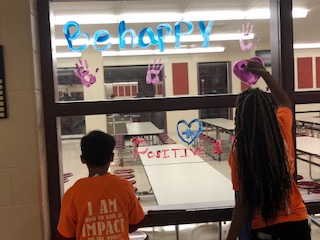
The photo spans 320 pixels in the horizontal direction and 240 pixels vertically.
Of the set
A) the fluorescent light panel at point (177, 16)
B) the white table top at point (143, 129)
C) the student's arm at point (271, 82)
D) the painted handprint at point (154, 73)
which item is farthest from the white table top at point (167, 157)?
the fluorescent light panel at point (177, 16)

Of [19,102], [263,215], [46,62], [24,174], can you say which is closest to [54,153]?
[24,174]

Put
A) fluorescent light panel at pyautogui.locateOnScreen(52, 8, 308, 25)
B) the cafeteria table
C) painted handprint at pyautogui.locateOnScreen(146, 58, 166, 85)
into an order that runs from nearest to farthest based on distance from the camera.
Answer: painted handprint at pyautogui.locateOnScreen(146, 58, 166, 85) < the cafeteria table < fluorescent light panel at pyautogui.locateOnScreen(52, 8, 308, 25)

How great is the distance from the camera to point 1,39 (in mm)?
1709

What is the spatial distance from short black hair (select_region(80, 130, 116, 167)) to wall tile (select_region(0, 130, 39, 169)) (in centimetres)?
44

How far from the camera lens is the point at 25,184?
5.75 feet

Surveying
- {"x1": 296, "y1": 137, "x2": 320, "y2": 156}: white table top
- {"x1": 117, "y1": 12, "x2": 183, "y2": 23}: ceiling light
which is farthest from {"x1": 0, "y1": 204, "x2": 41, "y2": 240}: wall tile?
{"x1": 117, "y1": 12, "x2": 183, "y2": 23}: ceiling light

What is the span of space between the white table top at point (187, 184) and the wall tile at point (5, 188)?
1028 mm

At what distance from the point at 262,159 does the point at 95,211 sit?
662mm

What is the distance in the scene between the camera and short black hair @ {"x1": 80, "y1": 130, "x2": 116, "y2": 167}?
1.42 m

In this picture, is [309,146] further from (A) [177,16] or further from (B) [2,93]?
(B) [2,93]

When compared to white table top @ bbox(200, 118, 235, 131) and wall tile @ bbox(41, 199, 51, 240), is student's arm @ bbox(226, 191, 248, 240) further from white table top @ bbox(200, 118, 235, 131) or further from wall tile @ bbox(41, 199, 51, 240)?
white table top @ bbox(200, 118, 235, 131)

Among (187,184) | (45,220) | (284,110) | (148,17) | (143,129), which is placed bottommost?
(187,184)

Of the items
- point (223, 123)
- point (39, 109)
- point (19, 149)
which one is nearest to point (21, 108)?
point (39, 109)

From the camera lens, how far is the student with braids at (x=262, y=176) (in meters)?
1.36
